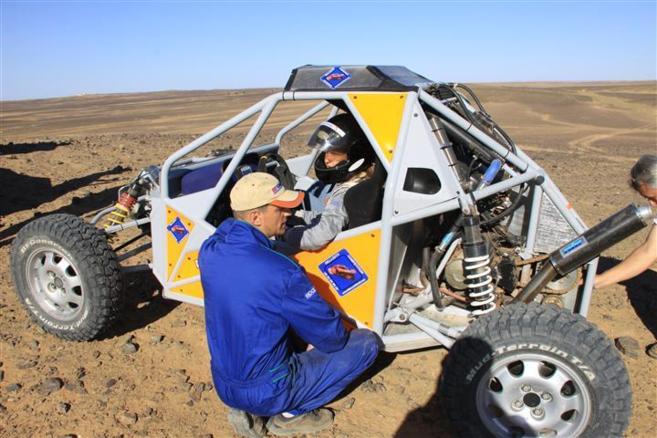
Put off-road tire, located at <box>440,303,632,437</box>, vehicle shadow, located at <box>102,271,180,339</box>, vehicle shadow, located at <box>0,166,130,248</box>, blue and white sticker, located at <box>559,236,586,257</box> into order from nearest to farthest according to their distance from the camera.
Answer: off-road tire, located at <box>440,303,632,437</box>, blue and white sticker, located at <box>559,236,586,257</box>, vehicle shadow, located at <box>102,271,180,339</box>, vehicle shadow, located at <box>0,166,130,248</box>

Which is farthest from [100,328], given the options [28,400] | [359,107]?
[359,107]

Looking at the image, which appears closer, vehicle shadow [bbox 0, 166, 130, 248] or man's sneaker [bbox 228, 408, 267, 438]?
man's sneaker [bbox 228, 408, 267, 438]

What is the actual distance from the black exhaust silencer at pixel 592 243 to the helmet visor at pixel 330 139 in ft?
4.89

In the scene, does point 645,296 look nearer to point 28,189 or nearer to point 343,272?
point 343,272

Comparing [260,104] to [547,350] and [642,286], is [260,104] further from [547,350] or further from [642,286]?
[642,286]

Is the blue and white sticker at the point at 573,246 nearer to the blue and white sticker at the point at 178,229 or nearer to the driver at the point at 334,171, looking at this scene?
the driver at the point at 334,171

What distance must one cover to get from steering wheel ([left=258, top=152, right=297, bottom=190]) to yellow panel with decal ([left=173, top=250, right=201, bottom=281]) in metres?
0.82

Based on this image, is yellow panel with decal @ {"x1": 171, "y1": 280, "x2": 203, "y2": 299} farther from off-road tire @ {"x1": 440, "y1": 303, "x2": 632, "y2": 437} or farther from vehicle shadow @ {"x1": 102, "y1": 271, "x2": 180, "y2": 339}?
off-road tire @ {"x1": 440, "y1": 303, "x2": 632, "y2": 437}

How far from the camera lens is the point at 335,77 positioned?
141 inches

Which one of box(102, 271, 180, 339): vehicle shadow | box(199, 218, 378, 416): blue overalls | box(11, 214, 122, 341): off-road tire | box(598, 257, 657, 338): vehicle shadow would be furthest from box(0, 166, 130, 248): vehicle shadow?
box(598, 257, 657, 338): vehicle shadow

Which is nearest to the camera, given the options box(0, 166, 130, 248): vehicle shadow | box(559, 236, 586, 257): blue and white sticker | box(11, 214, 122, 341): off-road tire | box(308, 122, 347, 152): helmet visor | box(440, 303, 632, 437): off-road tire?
box(440, 303, 632, 437): off-road tire

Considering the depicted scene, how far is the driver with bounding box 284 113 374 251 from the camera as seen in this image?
11.4 ft

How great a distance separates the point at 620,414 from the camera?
284 cm

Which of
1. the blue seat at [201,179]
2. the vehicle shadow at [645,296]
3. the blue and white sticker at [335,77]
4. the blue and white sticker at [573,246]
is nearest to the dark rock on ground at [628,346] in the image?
the vehicle shadow at [645,296]
